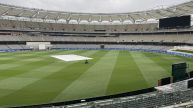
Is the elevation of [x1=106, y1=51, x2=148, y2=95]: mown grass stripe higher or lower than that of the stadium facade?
lower

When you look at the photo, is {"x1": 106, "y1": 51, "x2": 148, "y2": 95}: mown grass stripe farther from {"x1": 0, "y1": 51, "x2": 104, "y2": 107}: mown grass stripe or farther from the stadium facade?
the stadium facade

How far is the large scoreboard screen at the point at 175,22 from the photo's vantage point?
74500mm

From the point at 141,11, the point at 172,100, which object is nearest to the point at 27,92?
the point at 172,100

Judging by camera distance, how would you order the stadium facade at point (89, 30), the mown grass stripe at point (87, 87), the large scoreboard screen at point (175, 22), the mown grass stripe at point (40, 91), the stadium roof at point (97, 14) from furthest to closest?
the stadium facade at point (89, 30) → the large scoreboard screen at point (175, 22) → the stadium roof at point (97, 14) → the mown grass stripe at point (87, 87) → the mown grass stripe at point (40, 91)

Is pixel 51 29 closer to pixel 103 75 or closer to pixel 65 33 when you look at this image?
pixel 65 33

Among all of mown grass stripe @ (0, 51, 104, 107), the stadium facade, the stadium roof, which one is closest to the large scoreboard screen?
the stadium facade

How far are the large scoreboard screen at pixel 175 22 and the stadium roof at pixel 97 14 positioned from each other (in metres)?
1.59

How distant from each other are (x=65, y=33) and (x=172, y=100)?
93.1 metres

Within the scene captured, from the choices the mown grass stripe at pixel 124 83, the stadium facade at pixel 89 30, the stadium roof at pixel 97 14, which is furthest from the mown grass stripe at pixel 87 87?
the stadium facade at pixel 89 30

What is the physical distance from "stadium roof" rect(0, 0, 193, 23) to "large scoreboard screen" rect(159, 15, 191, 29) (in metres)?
1.59

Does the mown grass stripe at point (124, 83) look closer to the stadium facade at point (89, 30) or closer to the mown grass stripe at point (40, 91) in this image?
the mown grass stripe at point (40, 91)

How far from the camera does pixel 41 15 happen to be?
92125 millimetres

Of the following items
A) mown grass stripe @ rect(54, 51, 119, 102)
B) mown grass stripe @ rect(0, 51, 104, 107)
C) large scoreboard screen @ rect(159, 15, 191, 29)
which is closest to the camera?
mown grass stripe @ rect(0, 51, 104, 107)

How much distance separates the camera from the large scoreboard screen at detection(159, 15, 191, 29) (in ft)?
244
